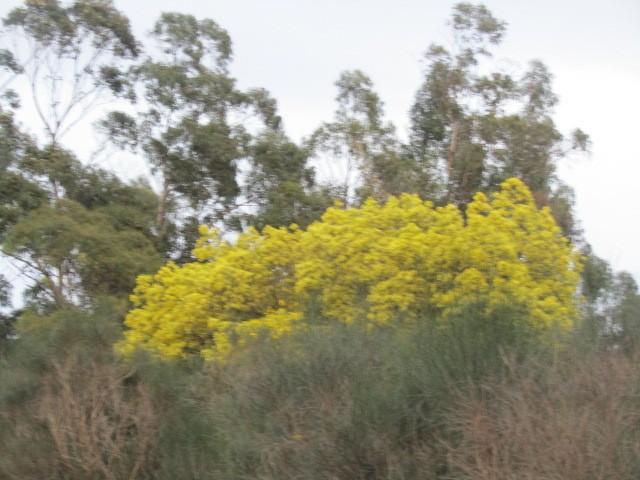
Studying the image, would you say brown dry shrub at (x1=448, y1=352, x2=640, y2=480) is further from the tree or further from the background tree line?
the tree

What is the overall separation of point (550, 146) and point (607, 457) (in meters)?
19.7

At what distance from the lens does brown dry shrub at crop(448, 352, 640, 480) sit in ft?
17.6

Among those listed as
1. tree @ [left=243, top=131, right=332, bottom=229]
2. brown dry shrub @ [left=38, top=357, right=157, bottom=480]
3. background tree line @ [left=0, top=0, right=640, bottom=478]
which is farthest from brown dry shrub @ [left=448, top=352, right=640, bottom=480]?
tree @ [left=243, top=131, right=332, bottom=229]

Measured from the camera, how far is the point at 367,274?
37.5ft

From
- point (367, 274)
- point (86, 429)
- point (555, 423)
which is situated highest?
point (367, 274)

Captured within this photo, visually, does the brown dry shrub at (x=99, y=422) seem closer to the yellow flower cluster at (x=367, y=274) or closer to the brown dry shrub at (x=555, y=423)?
the yellow flower cluster at (x=367, y=274)

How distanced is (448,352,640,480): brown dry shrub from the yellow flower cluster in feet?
5.67

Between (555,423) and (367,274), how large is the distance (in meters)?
5.90

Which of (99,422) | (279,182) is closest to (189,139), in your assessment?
(279,182)

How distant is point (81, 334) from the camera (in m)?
11.9

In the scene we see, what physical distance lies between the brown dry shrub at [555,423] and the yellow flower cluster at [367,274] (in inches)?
68.0

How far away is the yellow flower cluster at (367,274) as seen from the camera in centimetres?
1047

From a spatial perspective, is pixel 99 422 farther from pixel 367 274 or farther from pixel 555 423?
pixel 555 423

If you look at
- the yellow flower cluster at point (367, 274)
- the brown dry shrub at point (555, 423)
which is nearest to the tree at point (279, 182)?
the yellow flower cluster at point (367, 274)
